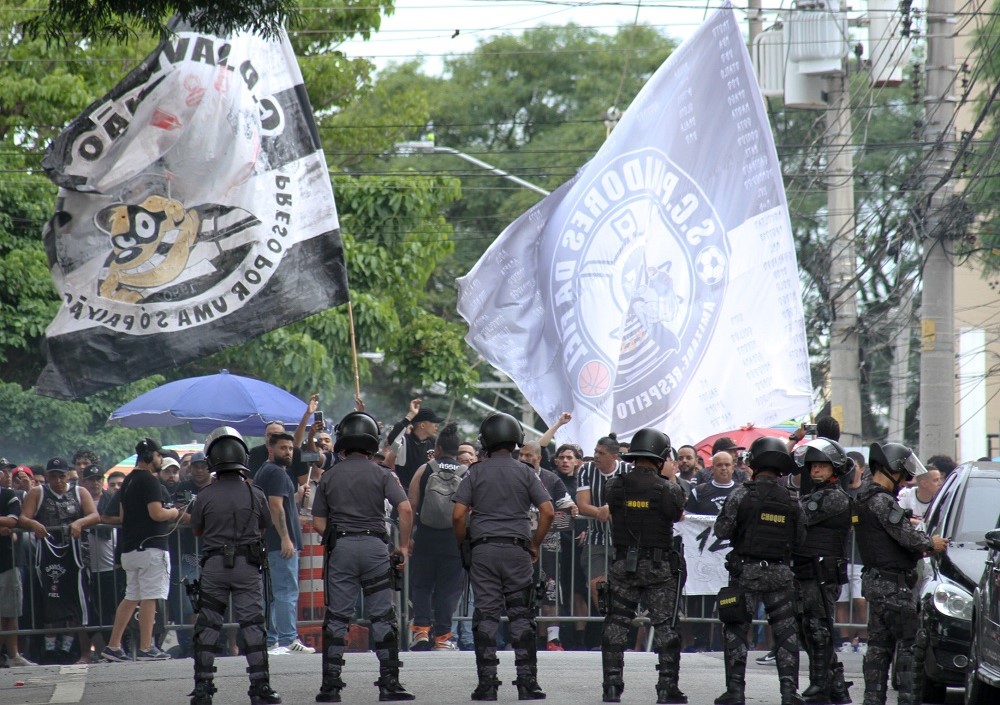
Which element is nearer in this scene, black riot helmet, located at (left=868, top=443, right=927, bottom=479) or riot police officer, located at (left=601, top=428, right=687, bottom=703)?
black riot helmet, located at (left=868, top=443, right=927, bottom=479)

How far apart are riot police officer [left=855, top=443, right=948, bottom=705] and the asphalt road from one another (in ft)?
3.41

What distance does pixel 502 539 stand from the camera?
10328 mm

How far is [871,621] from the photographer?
9.69 m

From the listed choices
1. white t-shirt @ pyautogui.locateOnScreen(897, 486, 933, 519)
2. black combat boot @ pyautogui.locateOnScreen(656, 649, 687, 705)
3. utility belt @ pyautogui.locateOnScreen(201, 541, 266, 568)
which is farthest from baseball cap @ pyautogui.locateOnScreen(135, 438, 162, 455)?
white t-shirt @ pyautogui.locateOnScreen(897, 486, 933, 519)

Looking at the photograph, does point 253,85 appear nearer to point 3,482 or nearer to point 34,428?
point 3,482

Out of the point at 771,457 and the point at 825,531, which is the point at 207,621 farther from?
the point at 825,531

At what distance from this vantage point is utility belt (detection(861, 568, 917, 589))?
9672mm

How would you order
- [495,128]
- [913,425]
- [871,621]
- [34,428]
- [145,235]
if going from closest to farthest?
1. [871,621]
2. [145,235]
3. [34,428]
4. [913,425]
5. [495,128]

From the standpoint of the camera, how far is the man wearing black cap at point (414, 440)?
13945mm

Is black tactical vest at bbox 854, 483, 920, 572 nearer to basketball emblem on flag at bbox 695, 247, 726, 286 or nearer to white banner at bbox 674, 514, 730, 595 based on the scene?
white banner at bbox 674, 514, 730, 595

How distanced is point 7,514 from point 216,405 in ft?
12.1

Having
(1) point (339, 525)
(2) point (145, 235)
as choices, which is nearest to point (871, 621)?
(1) point (339, 525)

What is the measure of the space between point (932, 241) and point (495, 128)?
32.4m

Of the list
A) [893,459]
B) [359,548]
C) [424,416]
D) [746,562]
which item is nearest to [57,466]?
[424,416]
